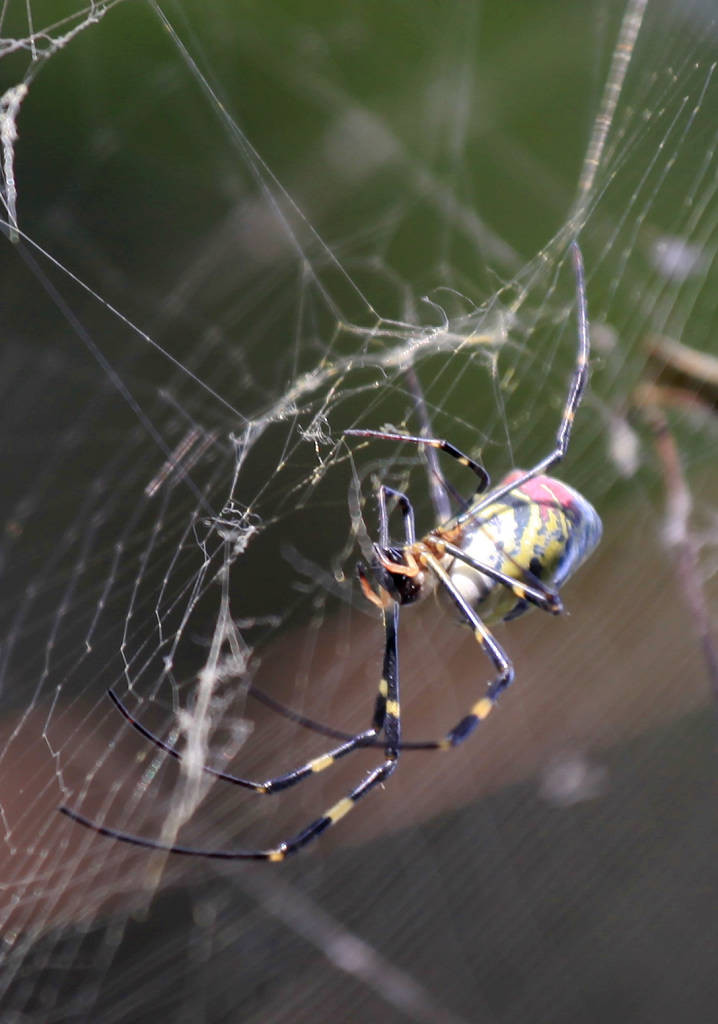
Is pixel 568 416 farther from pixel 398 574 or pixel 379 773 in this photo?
pixel 379 773

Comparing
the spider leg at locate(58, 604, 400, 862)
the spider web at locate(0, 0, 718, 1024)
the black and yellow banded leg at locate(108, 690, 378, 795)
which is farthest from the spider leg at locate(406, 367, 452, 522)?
the black and yellow banded leg at locate(108, 690, 378, 795)


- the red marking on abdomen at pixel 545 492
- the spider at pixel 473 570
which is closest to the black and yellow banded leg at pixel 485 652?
the spider at pixel 473 570

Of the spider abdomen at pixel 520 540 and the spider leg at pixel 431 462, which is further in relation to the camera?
the spider leg at pixel 431 462

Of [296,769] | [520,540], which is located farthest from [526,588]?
[296,769]

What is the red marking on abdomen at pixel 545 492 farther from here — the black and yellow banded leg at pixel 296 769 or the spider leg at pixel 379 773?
the black and yellow banded leg at pixel 296 769

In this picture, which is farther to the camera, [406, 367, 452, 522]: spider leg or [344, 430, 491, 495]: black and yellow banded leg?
[406, 367, 452, 522]: spider leg

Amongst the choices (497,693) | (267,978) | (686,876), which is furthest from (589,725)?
(497,693)

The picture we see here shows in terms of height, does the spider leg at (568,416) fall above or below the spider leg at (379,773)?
above

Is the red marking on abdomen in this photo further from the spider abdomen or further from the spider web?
the spider web
